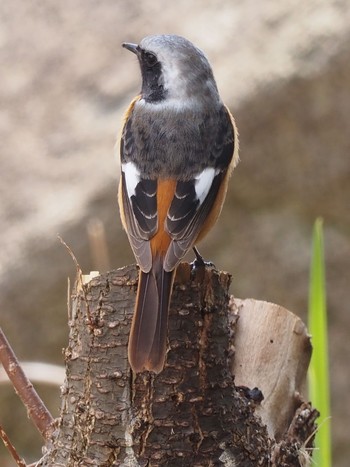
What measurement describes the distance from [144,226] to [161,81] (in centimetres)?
85

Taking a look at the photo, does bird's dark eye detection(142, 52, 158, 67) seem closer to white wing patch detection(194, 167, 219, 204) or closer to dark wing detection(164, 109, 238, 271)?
dark wing detection(164, 109, 238, 271)


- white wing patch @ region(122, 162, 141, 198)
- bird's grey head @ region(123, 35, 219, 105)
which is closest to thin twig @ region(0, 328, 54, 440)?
white wing patch @ region(122, 162, 141, 198)

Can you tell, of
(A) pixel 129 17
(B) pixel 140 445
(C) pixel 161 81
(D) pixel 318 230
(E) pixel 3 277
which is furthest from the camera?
(A) pixel 129 17

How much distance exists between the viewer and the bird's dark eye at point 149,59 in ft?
13.0

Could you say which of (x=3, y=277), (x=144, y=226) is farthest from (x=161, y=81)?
(x=3, y=277)

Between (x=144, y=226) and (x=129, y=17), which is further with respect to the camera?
(x=129, y=17)

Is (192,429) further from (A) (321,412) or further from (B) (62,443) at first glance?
(A) (321,412)

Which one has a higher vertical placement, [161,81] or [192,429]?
[161,81]

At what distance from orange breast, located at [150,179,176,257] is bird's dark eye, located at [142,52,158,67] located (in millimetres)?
672

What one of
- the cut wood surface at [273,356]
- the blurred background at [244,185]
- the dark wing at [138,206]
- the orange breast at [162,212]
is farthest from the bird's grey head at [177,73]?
the blurred background at [244,185]

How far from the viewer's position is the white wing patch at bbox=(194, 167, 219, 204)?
3539 millimetres

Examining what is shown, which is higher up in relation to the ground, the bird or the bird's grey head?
the bird's grey head

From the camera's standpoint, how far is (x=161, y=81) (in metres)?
3.96

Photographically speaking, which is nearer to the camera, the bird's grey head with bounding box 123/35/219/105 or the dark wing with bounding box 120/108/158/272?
the dark wing with bounding box 120/108/158/272
